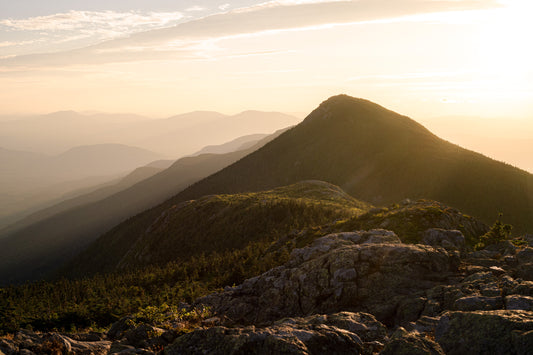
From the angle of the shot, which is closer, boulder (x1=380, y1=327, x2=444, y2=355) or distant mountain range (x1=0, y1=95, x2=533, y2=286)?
boulder (x1=380, y1=327, x2=444, y2=355)

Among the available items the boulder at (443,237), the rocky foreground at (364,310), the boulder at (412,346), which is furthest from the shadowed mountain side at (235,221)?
the boulder at (412,346)

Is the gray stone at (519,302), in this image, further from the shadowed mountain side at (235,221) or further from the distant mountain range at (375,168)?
the distant mountain range at (375,168)

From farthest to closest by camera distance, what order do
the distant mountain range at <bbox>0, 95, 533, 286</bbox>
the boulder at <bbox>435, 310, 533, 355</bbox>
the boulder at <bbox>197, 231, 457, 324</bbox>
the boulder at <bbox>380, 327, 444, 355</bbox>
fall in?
the distant mountain range at <bbox>0, 95, 533, 286</bbox> < the boulder at <bbox>197, 231, 457, 324</bbox> < the boulder at <bbox>380, 327, 444, 355</bbox> < the boulder at <bbox>435, 310, 533, 355</bbox>

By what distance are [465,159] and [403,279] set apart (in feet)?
300

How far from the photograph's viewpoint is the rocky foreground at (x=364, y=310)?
31.8 ft

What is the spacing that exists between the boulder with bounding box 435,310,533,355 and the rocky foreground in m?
0.03

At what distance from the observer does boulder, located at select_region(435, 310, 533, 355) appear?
28.8 feet

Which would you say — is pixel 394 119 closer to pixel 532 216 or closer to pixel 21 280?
pixel 532 216

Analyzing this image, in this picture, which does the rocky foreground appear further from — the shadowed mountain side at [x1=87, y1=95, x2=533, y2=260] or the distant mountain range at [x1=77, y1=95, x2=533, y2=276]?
the shadowed mountain side at [x1=87, y1=95, x2=533, y2=260]

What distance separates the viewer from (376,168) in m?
102

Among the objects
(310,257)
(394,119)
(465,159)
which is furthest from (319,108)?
(310,257)

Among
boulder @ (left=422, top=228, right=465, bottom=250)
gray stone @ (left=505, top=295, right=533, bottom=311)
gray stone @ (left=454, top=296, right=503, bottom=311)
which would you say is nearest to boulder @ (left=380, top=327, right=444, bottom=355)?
gray stone @ (left=454, top=296, right=503, bottom=311)

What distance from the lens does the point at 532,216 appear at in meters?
67.0

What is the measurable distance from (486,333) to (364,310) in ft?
18.7
